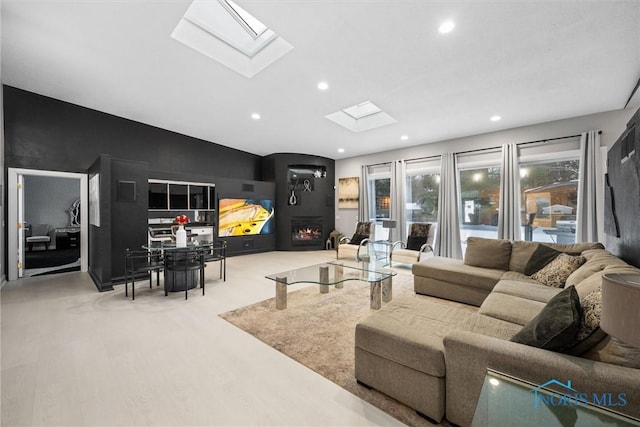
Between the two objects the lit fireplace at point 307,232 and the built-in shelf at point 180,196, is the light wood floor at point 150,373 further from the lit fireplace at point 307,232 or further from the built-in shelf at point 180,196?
the lit fireplace at point 307,232

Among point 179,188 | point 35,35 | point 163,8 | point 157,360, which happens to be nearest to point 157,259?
point 179,188

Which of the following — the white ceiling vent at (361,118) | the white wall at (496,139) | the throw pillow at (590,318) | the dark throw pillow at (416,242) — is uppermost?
the white ceiling vent at (361,118)

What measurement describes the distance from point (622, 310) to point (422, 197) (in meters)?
6.18

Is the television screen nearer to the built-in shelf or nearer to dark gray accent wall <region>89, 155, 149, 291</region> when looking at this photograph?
the built-in shelf

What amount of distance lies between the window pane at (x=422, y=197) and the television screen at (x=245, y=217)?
160 inches

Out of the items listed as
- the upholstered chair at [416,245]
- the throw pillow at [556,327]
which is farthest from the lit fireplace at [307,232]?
the throw pillow at [556,327]

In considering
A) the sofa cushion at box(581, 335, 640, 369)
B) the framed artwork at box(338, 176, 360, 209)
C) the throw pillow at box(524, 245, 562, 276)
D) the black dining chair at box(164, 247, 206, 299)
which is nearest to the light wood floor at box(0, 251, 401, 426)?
the black dining chair at box(164, 247, 206, 299)

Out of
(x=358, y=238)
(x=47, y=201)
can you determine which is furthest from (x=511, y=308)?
(x=47, y=201)

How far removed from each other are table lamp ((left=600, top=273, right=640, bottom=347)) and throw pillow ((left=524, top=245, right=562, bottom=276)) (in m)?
2.78

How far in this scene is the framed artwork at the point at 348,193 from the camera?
26.4 ft

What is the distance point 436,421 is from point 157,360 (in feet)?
7.01

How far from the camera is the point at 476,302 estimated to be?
3.28m

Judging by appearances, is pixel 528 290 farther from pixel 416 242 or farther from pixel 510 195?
pixel 510 195

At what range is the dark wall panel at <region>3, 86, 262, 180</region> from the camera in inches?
169
